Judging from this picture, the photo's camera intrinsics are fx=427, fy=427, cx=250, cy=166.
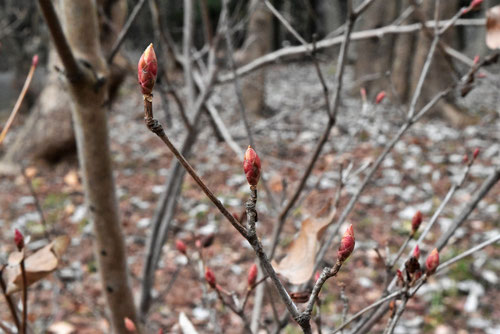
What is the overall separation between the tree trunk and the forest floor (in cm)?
21

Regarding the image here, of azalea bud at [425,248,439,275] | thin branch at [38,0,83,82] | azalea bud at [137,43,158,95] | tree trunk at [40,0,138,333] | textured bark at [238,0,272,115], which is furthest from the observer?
textured bark at [238,0,272,115]

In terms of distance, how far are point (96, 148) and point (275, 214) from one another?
1.96 feet

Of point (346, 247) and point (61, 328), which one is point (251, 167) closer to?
point (346, 247)

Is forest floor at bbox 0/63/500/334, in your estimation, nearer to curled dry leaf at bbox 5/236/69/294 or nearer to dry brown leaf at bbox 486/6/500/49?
curled dry leaf at bbox 5/236/69/294

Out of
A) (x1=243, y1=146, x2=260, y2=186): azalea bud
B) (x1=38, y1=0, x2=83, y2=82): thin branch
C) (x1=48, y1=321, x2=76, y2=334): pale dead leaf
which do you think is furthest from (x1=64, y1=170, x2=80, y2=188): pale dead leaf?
(x1=243, y1=146, x2=260, y2=186): azalea bud

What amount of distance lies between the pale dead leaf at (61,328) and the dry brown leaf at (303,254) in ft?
7.38

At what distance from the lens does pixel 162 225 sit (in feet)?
4.16

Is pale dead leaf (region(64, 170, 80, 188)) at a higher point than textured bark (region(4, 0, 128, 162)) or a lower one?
lower

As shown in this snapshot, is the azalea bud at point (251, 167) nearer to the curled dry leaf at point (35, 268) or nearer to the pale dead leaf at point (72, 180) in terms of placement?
the curled dry leaf at point (35, 268)

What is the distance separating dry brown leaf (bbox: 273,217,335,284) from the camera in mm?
591

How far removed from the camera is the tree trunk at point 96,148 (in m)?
0.91

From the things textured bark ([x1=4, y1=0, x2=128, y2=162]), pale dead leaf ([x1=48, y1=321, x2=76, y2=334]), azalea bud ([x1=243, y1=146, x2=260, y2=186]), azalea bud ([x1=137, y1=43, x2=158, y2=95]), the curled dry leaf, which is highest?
textured bark ([x1=4, y1=0, x2=128, y2=162])

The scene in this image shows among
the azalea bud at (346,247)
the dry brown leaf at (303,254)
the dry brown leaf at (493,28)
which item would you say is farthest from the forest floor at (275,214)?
the azalea bud at (346,247)

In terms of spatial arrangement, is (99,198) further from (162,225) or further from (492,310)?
(492,310)
